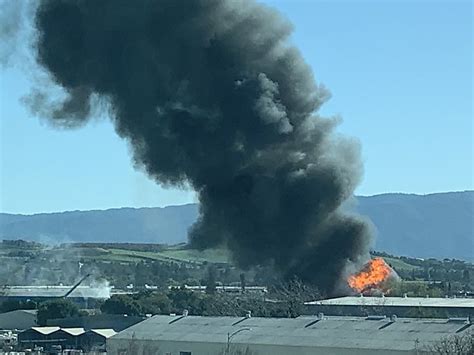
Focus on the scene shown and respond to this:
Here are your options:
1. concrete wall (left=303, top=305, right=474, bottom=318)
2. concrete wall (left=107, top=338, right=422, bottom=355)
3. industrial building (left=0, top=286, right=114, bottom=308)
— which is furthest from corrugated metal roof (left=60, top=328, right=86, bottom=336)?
industrial building (left=0, top=286, right=114, bottom=308)

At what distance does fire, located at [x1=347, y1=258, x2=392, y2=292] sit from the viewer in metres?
73.4

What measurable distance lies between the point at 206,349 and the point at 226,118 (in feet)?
80.3

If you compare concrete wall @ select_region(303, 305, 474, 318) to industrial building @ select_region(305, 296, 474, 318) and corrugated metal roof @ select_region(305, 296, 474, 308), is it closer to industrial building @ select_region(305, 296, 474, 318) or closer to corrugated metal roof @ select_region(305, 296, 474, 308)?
industrial building @ select_region(305, 296, 474, 318)

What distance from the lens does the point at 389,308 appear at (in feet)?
216

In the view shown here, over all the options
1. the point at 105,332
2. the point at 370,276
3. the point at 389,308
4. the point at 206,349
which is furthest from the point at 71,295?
the point at 206,349

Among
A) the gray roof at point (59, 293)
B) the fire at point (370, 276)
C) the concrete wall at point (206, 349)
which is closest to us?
the concrete wall at point (206, 349)

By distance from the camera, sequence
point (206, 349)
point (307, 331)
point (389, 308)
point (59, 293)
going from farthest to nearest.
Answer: point (59, 293), point (389, 308), point (206, 349), point (307, 331)

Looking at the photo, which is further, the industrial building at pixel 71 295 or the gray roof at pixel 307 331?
the industrial building at pixel 71 295

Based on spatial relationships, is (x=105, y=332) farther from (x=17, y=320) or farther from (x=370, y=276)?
(x=17, y=320)

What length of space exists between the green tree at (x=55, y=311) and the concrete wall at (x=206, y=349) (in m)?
25.3

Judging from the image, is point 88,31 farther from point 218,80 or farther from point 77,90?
point 218,80

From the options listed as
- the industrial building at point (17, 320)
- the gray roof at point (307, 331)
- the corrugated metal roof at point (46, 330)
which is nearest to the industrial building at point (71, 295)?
the industrial building at point (17, 320)

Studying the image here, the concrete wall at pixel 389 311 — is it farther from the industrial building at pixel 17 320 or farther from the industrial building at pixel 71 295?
the industrial building at pixel 71 295

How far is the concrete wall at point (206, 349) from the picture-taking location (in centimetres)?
5116
